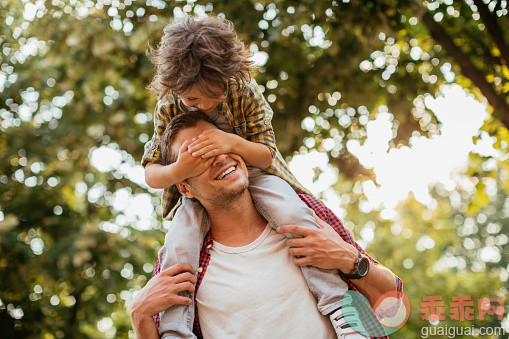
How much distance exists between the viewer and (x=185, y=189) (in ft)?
8.01

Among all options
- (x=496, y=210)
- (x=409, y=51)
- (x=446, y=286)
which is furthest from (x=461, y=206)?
(x=409, y=51)

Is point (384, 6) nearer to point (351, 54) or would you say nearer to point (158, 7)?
point (351, 54)

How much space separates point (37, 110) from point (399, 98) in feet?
16.3

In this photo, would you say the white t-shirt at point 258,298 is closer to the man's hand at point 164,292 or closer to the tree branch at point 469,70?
the man's hand at point 164,292

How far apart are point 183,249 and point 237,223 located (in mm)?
306

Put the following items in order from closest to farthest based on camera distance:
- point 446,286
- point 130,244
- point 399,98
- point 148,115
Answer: point 399,98
point 130,244
point 148,115
point 446,286

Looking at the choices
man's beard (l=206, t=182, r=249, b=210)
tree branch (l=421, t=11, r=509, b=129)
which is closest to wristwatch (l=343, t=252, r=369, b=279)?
man's beard (l=206, t=182, r=249, b=210)

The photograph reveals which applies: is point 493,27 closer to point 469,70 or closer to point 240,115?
point 469,70

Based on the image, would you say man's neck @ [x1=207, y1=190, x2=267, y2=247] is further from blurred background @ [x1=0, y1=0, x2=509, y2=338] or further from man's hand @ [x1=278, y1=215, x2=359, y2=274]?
blurred background @ [x1=0, y1=0, x2=509, y2=338]

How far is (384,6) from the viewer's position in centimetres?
379

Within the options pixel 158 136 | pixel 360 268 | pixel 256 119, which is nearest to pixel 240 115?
pixel 256 119

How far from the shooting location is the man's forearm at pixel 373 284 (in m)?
2.27

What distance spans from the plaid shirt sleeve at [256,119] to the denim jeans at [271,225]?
0.19 meters

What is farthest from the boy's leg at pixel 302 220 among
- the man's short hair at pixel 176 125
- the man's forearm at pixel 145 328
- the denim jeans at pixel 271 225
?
the man's forearm at pixel 145 328
